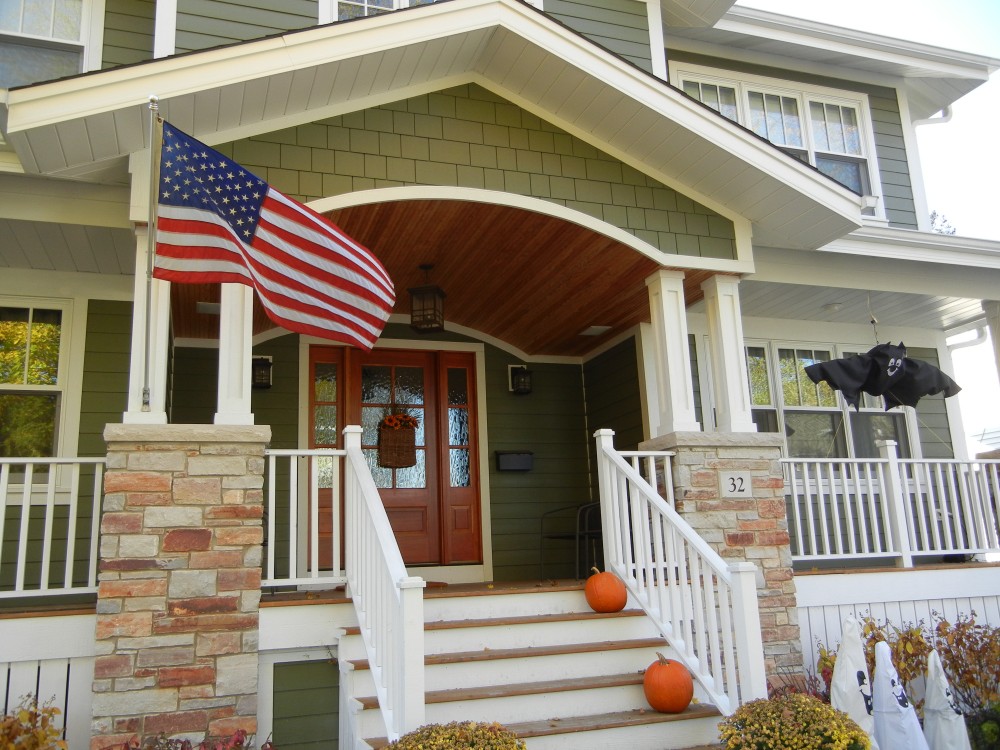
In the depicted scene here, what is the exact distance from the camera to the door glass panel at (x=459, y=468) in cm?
776

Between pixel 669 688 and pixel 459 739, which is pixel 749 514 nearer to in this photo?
pixel 669 688

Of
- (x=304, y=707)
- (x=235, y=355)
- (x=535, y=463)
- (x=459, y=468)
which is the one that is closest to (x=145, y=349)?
(x=235, y=355)

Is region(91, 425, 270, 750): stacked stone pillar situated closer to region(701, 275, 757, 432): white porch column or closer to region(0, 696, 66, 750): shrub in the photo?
region(0, 696, 66, 750): shrub

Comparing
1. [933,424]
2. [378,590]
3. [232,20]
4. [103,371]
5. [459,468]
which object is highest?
[232,20]

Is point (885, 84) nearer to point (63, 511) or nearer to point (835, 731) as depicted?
point (835, 731)

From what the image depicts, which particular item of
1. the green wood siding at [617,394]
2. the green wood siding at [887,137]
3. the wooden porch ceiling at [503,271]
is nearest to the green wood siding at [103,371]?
the wooden porch ceiling at [503,271]

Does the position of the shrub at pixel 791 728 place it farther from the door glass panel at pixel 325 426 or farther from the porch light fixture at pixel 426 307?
the door glass panel at pixel 325 426

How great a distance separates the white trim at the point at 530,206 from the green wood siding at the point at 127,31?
87.1 inches

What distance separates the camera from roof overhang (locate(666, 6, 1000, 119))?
26.7 feet

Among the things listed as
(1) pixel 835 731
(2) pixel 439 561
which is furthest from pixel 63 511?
(1) pixel 835 731

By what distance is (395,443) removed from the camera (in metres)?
7.39

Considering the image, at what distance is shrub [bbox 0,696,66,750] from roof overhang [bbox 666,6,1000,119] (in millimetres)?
7216

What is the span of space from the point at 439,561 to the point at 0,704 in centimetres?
364

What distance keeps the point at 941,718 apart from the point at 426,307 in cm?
424
